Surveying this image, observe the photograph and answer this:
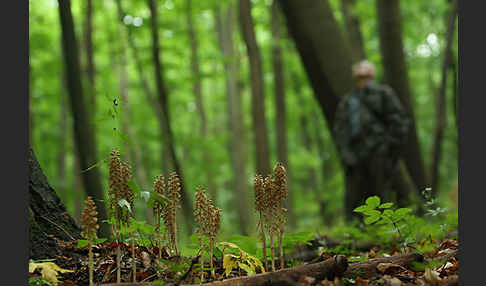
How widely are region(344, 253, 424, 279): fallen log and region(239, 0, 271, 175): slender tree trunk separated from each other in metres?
5.99

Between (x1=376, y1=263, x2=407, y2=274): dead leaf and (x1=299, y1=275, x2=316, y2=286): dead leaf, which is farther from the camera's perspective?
(x1=376, y1=263, x2=407, y2=274): dead leaf

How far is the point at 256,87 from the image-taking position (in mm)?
8711

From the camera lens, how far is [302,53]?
753cm

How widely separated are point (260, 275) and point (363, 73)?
17.9 feet

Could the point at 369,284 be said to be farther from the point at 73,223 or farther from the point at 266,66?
the point at 266,66

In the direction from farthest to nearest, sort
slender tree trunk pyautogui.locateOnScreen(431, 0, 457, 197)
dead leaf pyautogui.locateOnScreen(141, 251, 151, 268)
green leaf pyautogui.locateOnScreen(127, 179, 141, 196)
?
slender tree trunk pyautogui.locateOnScreen(431, 0, 457, 197) → dead leaf pyautogui.locateOnScreen(141, 251, 151, 268) → green leaf pyautogui.locateOnScreen(127, 179, 141, 196)

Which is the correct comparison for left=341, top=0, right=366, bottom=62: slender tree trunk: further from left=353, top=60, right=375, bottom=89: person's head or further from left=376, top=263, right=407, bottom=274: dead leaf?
left=376, top=263, right=407, bottom=274: dead leaf

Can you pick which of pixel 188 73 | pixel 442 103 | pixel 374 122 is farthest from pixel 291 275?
pixel 188 73

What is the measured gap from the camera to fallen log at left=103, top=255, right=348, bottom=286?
187 centimetres

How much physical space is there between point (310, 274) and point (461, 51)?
1279mm

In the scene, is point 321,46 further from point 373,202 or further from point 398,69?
point 373,202

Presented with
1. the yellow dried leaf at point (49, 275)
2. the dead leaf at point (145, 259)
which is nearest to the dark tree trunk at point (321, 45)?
the dead leaf at point (145, 259)

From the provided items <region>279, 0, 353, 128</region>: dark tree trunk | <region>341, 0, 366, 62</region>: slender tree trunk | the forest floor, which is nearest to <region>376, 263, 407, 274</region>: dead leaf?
the forest floor

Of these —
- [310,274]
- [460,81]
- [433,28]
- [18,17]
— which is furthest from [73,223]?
[433,28]
